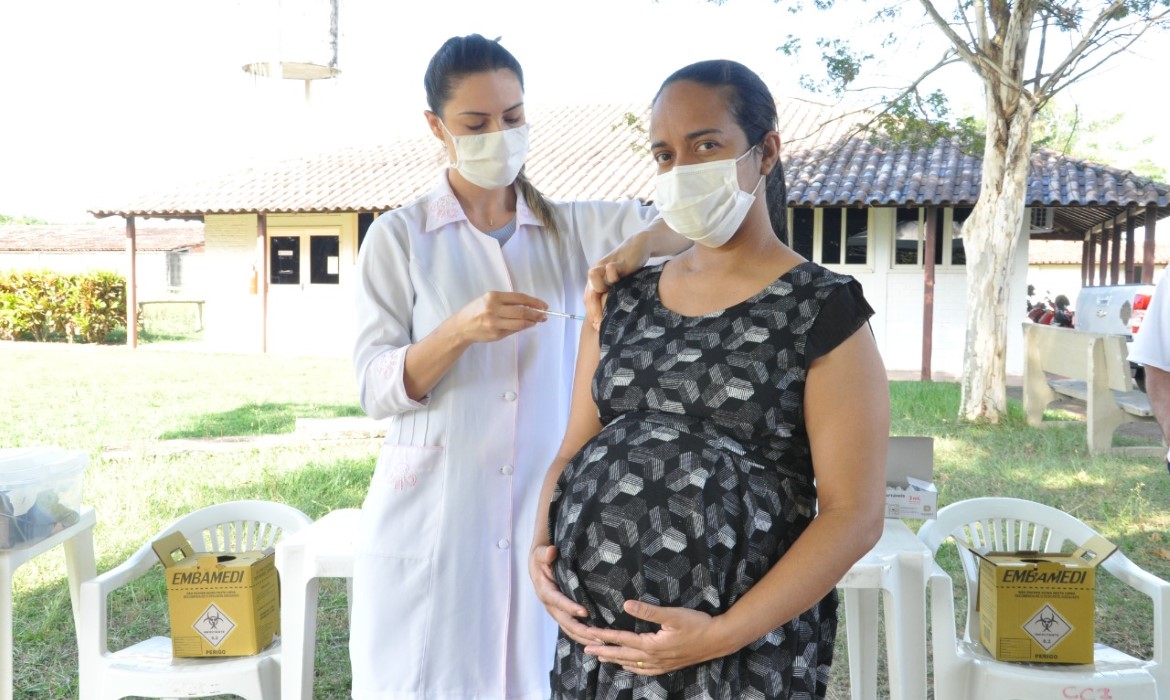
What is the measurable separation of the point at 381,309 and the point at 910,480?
5.79 feet

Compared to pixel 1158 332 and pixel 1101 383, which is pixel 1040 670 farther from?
pixel 1101 383

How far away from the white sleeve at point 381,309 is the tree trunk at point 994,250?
8.80m

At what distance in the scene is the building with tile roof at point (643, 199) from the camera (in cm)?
1432

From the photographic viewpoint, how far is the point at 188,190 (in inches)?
760

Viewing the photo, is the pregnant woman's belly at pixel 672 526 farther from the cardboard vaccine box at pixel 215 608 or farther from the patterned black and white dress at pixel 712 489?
the cardboard vaccine box at pixel 215 608

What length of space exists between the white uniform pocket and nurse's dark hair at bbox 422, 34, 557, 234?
2.45 feet

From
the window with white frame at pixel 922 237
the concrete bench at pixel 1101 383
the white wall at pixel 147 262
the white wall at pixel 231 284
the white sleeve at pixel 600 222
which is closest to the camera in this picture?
the white sleeve at pixel 600 222

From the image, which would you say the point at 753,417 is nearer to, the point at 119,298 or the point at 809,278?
the point at 809,278

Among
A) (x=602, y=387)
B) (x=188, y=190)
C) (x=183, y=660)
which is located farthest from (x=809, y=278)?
(x=188, y=190)

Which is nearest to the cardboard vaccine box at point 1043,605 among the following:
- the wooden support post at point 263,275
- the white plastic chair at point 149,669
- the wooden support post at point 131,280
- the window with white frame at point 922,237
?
the white plastic chair at point 149,669

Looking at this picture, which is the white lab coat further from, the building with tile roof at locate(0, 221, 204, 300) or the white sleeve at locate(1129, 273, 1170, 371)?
the building with tile roof at locate(0, 221, 204, 300)

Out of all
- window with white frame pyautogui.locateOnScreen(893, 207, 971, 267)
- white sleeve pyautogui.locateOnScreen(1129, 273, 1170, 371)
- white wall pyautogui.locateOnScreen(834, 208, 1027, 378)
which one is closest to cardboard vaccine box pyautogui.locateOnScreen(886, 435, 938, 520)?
white sleeve pyautogui.locateOnScreen(1129, 273, 1170, 371)

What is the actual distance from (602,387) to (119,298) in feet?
74.3

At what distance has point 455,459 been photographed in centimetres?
207
